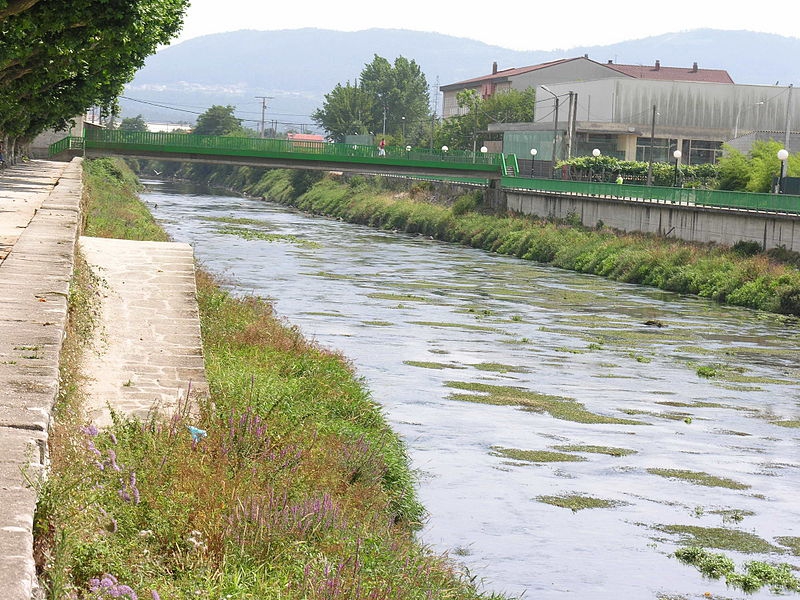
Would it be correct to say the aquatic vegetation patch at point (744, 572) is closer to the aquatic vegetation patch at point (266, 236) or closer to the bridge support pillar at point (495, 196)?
the aquatic vegetation patch at point (266, 236)

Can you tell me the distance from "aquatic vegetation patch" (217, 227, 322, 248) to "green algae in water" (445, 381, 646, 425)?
1500 inches

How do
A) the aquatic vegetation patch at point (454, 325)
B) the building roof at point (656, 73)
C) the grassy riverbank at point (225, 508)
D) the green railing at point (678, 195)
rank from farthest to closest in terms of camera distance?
the building roof at point (656, 73)
the green railing at point (678, 195)
the aquatic vegetation patch at point (454, 325)
the grassy riverbank at point (225, 508)

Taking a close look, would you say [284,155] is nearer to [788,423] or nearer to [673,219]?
[673,219]

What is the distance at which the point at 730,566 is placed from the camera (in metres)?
13.2

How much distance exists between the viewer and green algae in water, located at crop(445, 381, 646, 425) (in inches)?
822

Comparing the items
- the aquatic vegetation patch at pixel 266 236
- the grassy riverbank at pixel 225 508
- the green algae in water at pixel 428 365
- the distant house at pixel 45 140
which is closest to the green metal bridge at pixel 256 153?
the distant house at pixel 45 140

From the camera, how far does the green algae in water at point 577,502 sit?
15297 mm

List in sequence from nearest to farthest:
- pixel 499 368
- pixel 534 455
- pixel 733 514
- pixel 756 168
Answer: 1. pixel 733 514
2. pixel 534 455
3. pixel 499 368
4. pixel 756 168

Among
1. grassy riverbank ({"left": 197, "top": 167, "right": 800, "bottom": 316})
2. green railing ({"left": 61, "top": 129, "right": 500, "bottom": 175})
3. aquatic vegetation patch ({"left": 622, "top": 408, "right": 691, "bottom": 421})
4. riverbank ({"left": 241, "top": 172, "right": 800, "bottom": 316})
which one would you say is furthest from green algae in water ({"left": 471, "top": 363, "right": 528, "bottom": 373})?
green railing ({"left": 61, "top": 129, "right": 500, "bottom": 175})

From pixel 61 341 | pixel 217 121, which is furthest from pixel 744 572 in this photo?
pixel 217 121

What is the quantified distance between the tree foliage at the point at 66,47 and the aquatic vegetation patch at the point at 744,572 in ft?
43.1

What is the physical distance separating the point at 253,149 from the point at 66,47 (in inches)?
1950

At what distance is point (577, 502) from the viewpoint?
15.4 meters

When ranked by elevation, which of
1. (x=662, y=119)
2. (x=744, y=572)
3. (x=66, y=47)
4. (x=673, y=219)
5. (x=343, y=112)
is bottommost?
(x=744, y=572)
